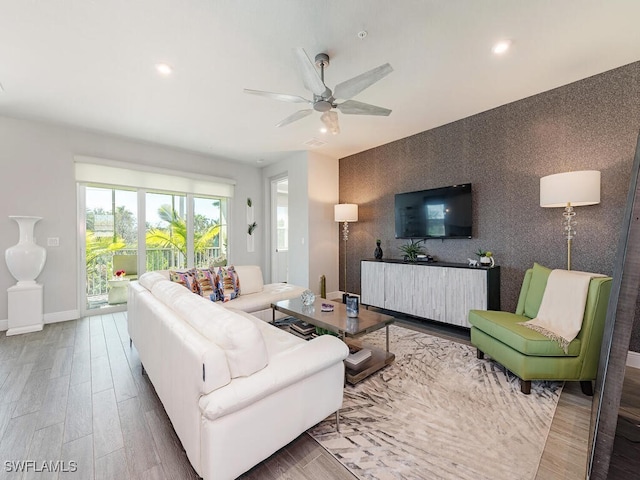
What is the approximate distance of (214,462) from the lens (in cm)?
110

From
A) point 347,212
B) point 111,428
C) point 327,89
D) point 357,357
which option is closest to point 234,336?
point 111,428

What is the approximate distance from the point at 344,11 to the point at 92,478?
312 cm

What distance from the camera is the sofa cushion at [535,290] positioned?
248 cm

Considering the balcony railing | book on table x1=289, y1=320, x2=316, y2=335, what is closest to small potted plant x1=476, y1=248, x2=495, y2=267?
book on table x1=289, y1=320, x2=316, y2=335

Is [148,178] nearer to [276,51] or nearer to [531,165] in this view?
[276,51]

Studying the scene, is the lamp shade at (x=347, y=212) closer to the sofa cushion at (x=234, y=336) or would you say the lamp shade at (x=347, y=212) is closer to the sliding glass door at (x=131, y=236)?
the sliding glass door at (x=131, y=236)

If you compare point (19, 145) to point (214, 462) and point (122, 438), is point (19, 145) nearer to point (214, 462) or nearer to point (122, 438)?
point (122, 438)

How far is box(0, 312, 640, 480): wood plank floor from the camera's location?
1370mm

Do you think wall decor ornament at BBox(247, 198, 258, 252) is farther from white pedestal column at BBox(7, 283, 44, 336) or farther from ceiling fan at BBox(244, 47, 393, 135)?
ceiling fan at BBox(244, 47, 393, 135)

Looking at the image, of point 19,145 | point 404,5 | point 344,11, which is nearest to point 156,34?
point 344,11

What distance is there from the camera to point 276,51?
2.22 m

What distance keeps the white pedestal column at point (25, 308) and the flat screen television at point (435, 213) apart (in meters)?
5.07

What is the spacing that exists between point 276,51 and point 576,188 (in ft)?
9.41

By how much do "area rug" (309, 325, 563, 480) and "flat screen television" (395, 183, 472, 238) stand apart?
5.75 feet
